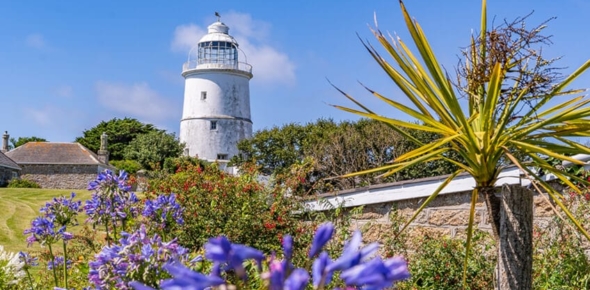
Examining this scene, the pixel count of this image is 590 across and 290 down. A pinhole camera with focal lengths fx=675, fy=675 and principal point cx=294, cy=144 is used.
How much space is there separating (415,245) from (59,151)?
39.8m

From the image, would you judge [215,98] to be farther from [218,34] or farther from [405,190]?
[405,190]

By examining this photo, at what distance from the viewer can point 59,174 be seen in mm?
42094

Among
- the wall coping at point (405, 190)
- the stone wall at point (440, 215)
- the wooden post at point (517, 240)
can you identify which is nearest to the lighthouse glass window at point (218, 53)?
the wall coping at point (405, 190)

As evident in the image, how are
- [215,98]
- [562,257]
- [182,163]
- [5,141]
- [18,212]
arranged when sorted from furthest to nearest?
[5,141]
[215,98]
[18,212]
[182,163]
[562,257]

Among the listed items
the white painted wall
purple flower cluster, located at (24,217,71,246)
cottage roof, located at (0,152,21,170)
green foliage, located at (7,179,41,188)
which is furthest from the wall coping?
the white painted wall

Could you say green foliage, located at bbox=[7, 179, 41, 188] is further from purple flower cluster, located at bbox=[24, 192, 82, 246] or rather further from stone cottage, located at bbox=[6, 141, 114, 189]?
purple flower cluster, located at bbox=[24, 192, 82, 246]

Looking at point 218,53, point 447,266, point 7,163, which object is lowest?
point 447,266

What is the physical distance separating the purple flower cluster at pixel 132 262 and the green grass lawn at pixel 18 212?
14.9 metres

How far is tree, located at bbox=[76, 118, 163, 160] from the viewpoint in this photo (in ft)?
175

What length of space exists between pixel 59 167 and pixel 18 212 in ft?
60.2

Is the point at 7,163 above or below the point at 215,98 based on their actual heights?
below

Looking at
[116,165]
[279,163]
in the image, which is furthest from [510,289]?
[116,165]

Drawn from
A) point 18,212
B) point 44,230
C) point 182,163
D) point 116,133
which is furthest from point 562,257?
point 116,133

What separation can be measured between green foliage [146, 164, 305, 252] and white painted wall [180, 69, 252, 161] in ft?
104
